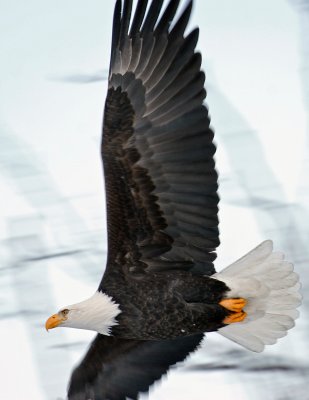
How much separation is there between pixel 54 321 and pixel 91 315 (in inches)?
9.2

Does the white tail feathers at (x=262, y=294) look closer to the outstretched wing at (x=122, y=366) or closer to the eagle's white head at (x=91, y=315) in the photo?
the outstretched wing at (x=122, y=366)

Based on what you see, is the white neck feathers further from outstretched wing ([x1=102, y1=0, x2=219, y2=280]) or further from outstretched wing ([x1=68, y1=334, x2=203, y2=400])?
outstretched wing ([x1=68, y1=334, x2=203, y2=400])

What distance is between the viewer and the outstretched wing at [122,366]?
454 centimetres

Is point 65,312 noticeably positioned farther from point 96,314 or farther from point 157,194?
point 157,194

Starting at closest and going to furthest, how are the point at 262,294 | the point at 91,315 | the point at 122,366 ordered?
the point at 91,315 → the point at 262,294 → the point at 122,366

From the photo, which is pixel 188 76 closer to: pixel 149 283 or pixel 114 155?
pixel 114 155

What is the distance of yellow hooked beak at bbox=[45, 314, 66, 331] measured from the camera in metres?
4.06

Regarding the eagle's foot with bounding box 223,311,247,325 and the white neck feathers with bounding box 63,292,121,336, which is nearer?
the white neck feathers with bounding box 63,292,121,336

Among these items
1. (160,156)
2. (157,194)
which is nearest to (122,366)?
(157,194)

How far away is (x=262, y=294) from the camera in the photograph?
13.8ft

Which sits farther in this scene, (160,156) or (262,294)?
(262,294)

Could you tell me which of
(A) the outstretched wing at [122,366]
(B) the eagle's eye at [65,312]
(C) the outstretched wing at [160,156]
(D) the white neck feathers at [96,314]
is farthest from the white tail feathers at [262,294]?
(B) the eagle's eye at [65,312]

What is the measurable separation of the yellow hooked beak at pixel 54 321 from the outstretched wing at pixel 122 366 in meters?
0.58

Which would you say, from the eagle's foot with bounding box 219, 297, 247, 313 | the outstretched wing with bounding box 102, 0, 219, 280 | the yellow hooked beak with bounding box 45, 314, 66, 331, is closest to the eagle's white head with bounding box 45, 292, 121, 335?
the yellow hooked beak with bounding box 45, 314, 66, 331
